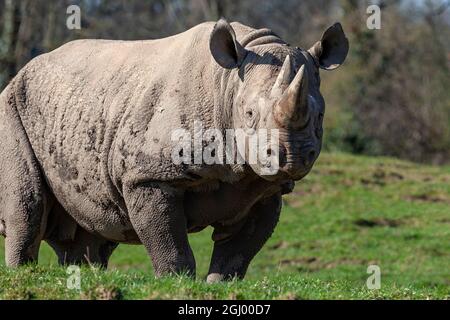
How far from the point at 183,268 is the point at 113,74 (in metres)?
1.91

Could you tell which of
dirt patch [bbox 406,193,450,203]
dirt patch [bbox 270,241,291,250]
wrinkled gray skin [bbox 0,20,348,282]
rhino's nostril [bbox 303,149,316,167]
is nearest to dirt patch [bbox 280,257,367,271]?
dirt patch [bbox 270,241,291,250]

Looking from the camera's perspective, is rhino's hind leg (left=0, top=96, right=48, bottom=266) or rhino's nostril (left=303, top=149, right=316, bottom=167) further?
rhino's hind leg (left=0, top=96, right=48, bottom=266)

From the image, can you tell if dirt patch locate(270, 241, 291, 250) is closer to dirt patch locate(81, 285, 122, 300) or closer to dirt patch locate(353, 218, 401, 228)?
dirt patch locate(353, 218, 401, 228)

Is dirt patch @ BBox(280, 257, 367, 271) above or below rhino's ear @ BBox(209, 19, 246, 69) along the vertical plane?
below

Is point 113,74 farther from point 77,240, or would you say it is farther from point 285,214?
point 285,214

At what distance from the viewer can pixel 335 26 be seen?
30.1 ft

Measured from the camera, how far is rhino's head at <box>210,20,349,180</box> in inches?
318

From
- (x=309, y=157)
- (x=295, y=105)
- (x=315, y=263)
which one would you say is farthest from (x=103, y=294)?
(x=315, y=263)

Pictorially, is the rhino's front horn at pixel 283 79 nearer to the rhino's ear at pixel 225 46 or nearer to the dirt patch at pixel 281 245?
the rhino's ear at pixel 225 46

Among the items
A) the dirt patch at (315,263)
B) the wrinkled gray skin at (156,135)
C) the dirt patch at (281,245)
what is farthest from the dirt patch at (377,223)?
the wrinkled gray skin at (156,135)

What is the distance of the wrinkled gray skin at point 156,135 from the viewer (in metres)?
8.62

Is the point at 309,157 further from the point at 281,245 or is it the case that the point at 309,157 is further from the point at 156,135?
the point at 281,245

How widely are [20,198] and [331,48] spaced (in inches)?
126

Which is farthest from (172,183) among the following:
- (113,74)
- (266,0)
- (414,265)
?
(266,0)
